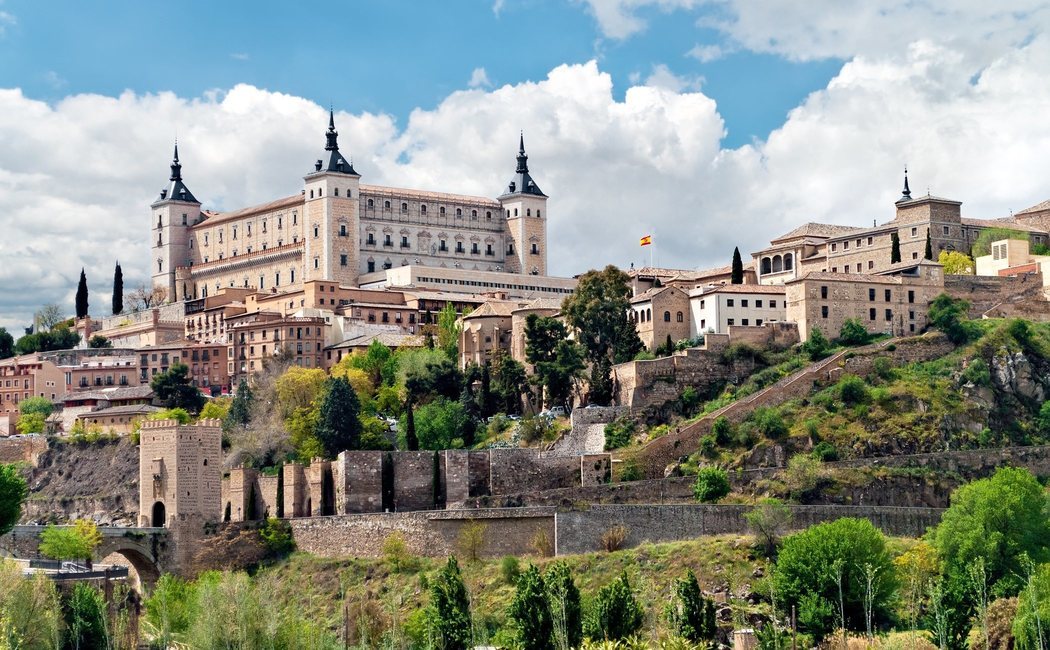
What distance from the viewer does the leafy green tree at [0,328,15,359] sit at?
13600cm

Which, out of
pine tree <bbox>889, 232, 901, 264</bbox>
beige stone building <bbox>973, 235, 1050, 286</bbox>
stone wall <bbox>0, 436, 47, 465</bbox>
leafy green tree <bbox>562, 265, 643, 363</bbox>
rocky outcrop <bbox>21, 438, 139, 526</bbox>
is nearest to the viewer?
leafy green tree <bbox>562, 265, 643, 363</bbox>

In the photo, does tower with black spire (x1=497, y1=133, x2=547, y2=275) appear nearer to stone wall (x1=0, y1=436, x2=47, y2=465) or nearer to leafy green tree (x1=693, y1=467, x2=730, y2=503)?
stone wall (x1=0, y1=436, x2=47, y2=465)

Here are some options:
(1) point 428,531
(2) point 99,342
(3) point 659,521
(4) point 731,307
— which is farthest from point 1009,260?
(2) point 99,342

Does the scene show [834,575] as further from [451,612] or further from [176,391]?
[176,391]

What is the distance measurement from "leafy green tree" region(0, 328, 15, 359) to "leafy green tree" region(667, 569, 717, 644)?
3343 inches

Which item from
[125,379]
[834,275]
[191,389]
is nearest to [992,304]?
[834,275]

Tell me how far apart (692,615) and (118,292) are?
9601 centimetres

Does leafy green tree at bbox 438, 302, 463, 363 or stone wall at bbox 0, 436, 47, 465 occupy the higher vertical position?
leafy green tree at bbox 438, 302, 463, 363

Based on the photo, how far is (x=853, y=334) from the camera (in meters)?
89.6

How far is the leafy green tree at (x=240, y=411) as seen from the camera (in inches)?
3888

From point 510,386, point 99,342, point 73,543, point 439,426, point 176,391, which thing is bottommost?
point 73,543

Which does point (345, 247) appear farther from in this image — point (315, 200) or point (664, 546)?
point (664, 546)

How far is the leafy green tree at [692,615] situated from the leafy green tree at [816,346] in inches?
1121

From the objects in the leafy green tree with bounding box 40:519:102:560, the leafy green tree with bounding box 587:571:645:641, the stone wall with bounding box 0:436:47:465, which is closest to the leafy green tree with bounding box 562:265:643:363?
the leafy green tree with bounding box 40:519:102:560
